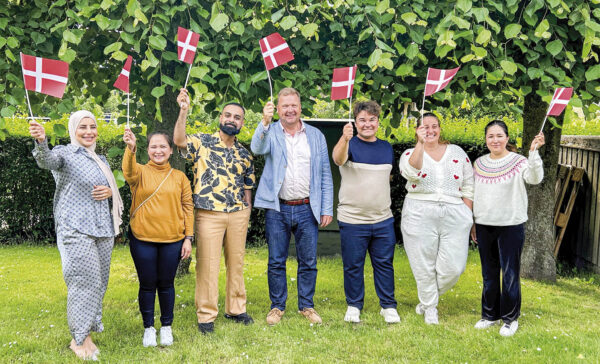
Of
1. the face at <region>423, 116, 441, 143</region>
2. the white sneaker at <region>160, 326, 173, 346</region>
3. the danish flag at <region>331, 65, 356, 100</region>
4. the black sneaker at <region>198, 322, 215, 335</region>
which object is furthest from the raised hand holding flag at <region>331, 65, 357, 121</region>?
the white sneaker at <region>160, 326, 173, 346</region>

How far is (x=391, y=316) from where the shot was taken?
4391 millimetres

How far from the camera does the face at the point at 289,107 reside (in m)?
4.12

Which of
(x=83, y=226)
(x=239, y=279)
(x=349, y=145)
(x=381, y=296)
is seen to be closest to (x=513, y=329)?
(x=381, y=296)

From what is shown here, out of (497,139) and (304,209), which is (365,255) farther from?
(497,139)

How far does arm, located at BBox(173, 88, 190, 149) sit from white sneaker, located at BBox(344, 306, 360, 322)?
6.35 ft

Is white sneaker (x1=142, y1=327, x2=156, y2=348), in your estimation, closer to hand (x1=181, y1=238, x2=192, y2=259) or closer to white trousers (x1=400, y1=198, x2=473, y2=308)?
hand (x1=181, y1=238, x2=192, y2=259)

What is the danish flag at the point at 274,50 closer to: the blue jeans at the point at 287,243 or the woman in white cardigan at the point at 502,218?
the blue jeans at the point at 287,243

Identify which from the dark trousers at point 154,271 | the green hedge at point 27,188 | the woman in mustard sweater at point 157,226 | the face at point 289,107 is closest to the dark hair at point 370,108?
the face at point 289,107

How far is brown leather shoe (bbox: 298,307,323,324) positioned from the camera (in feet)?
14.3

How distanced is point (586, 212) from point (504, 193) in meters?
3.34

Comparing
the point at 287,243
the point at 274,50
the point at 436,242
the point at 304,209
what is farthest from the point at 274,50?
the point at 436,242

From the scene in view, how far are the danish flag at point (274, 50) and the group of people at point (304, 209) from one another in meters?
0.25

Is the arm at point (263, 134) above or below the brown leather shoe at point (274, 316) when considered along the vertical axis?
above

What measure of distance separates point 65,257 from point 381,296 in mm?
2527
